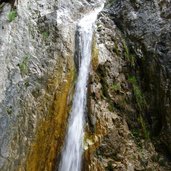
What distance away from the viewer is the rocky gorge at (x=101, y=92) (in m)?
6.06

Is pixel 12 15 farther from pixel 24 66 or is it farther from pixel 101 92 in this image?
pixel 101 92

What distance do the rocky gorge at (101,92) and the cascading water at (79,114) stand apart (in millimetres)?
114

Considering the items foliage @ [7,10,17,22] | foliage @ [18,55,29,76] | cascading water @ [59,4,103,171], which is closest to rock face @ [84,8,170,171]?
cascading water @ [59,4,103,171]

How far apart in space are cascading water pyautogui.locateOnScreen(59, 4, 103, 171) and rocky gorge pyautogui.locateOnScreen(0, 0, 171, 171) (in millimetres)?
114

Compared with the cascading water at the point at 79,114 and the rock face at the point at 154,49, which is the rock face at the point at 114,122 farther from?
the rock face at the point at 154,49

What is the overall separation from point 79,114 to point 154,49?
1881 millimetres

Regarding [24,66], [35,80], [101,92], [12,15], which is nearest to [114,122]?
[101,92]

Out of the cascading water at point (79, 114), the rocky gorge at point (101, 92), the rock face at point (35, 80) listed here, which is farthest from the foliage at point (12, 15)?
the cascading water at point (79, 114)

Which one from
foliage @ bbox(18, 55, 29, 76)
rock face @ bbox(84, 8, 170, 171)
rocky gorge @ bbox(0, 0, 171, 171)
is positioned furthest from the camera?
foliage @ bbox(18, 55, 29, 76)

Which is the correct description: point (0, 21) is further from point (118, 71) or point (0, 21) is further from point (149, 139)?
point (149, 139)

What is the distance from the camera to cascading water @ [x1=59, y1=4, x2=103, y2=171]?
5.98 m

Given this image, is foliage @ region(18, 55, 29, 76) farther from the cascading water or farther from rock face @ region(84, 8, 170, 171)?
rock face @ region(84, 8, 170, 171)

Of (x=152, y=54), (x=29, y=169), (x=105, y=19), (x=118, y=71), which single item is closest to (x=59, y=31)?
(x=105, y=19)

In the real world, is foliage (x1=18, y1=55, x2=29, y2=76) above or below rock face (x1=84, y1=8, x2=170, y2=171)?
above
